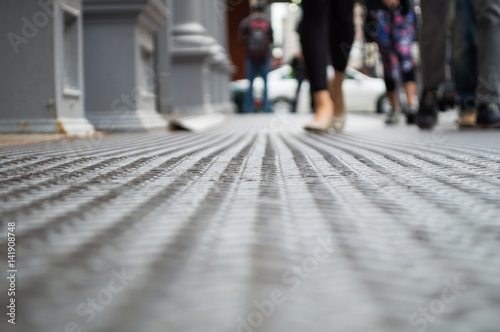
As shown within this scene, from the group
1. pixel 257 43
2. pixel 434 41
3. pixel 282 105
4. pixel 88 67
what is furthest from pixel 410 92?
pixel 282 105

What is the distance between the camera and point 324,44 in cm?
333

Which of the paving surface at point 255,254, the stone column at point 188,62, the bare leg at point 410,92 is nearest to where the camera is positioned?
the paving surface at point 255,254

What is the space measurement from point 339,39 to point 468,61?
0.75 metres

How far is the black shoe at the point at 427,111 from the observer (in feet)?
11.9

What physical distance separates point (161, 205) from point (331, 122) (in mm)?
2633

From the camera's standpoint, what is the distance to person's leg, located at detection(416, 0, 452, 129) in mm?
3385

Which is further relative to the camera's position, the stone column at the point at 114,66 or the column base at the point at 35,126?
the stone column at the point at 114,66

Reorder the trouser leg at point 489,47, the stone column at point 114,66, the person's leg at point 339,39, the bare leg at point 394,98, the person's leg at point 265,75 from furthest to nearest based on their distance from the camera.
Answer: the person's leg at point 265,75 → the bare leg at point 394,98 → the stone column at point 114,66 → the person's leg at point 339,39 → the trouser leg at point 489,47

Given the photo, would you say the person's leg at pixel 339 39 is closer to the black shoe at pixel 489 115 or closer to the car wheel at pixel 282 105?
the black shoe at pixel 489 115

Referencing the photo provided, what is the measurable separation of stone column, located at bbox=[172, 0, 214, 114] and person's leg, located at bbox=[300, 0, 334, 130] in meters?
3.30

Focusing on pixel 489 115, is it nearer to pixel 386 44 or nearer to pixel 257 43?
pixel 386 44

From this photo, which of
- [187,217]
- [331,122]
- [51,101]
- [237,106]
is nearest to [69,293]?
[187,217]

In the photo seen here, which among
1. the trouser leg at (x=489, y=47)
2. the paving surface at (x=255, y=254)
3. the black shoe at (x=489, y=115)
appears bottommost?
the paving surface at (x=255, y=254)

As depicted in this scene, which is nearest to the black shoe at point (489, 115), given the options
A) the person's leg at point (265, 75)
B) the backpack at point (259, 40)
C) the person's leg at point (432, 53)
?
the person's leg at point (432, 53)
